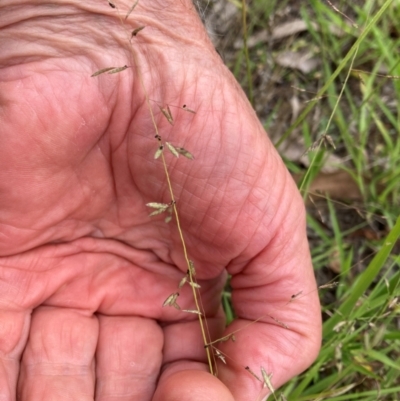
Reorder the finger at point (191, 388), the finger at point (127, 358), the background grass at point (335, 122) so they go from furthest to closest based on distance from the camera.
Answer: the background grass at point (335, 122) → the finger at point (127, 358) → the finger at point (191, 388)

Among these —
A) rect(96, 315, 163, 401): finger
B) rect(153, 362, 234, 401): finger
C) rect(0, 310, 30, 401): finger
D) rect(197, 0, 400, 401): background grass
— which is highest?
rect(197, 0, 400, 401): background grass

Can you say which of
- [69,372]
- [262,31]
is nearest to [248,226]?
[69,372]

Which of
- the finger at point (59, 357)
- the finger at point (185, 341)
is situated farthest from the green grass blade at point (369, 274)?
the finger at point (59, 357)

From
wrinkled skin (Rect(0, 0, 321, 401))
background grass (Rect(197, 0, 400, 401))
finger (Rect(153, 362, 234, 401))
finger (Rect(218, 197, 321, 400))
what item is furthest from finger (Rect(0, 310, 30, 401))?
background grass (Rect(197, 0, 400, 401))

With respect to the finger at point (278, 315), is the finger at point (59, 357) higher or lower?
lower

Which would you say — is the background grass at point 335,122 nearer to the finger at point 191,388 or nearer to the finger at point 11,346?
the finger at point 191,388

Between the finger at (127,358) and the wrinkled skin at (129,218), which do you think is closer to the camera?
the wrinkled skin at (129,218)

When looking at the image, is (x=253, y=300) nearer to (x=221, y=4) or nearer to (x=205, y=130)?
(x=205, y=130)

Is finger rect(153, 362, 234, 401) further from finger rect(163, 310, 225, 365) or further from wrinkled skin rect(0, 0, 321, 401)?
finger rect(163, 310, 225, 365)
